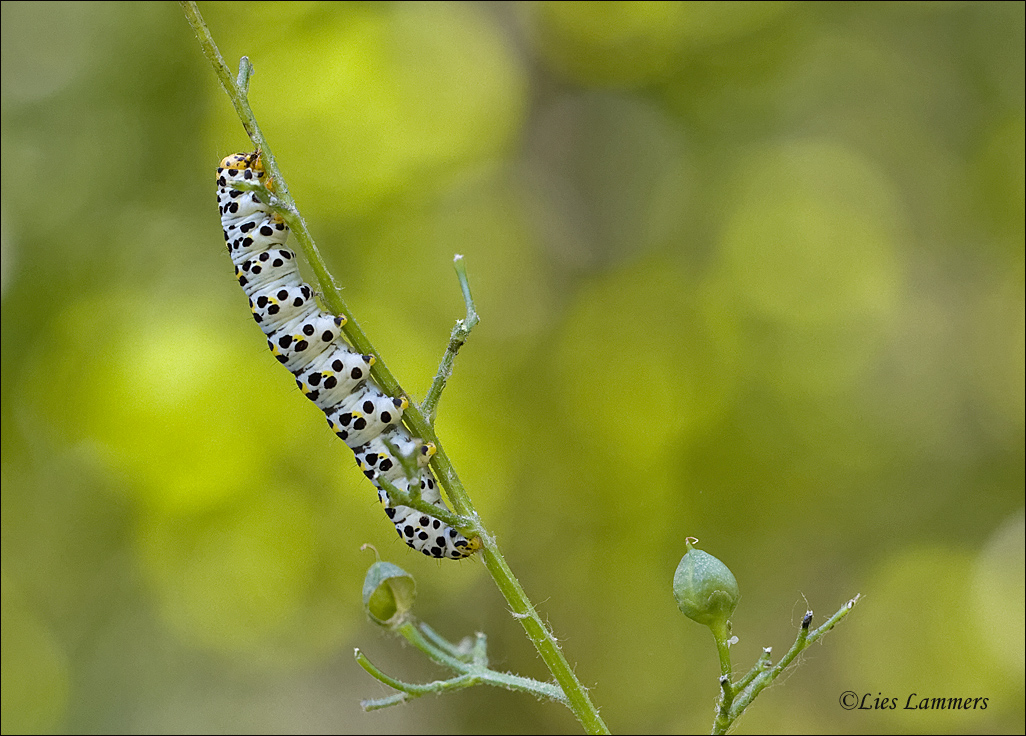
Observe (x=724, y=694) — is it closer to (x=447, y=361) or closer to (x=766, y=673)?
(x=766, y=673)

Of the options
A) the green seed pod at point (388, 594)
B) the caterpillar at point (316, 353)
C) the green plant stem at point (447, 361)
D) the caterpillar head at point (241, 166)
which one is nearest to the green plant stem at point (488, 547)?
the green plant stem at point (447, 361)

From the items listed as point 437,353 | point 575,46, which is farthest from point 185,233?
point 575,46

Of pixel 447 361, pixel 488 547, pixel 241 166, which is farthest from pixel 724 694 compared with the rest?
pixel 241 166

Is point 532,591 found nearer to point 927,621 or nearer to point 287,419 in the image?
point 287,419

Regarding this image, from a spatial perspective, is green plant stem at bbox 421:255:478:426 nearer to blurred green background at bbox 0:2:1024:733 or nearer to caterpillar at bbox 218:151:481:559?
caterpillar at bbox 218:151:481:559

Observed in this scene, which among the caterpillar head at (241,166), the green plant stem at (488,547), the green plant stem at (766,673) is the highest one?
the caterpillar head at (241,166)

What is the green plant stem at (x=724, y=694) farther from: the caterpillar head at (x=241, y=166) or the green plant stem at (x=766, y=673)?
the caterpillar head at (x=241, y=166)
